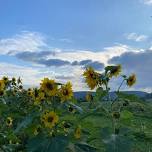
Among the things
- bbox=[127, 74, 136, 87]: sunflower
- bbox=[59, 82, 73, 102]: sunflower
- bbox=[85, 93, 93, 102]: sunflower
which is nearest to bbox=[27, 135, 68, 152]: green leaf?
bbox=[59, 82, 73, 102]: sunflower

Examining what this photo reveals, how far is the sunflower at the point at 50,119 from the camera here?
4.02 m

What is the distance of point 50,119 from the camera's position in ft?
13.2

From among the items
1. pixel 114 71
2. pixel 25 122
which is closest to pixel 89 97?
pixel 114 71

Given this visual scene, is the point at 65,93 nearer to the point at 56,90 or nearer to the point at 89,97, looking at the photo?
the point at 56,90

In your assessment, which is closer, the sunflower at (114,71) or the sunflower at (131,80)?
the sunflower at (114,71)

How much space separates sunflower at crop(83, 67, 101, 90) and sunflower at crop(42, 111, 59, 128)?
0.66 metres

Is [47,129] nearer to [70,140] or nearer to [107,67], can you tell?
[70,140]

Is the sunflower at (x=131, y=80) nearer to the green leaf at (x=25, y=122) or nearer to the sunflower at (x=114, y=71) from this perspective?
the sunflower at (x=114, y=71)

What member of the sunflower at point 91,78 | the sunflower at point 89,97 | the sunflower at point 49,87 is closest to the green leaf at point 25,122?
the sunflower at point 49,87

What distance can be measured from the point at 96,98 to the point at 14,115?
2.34ft

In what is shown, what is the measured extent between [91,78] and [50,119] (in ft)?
2.71

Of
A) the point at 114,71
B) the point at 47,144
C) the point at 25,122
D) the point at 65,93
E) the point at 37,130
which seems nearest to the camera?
the point at 47,144

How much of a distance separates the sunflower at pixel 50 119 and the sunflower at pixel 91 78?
2.17 ft

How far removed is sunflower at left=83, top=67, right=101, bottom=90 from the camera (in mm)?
4605
